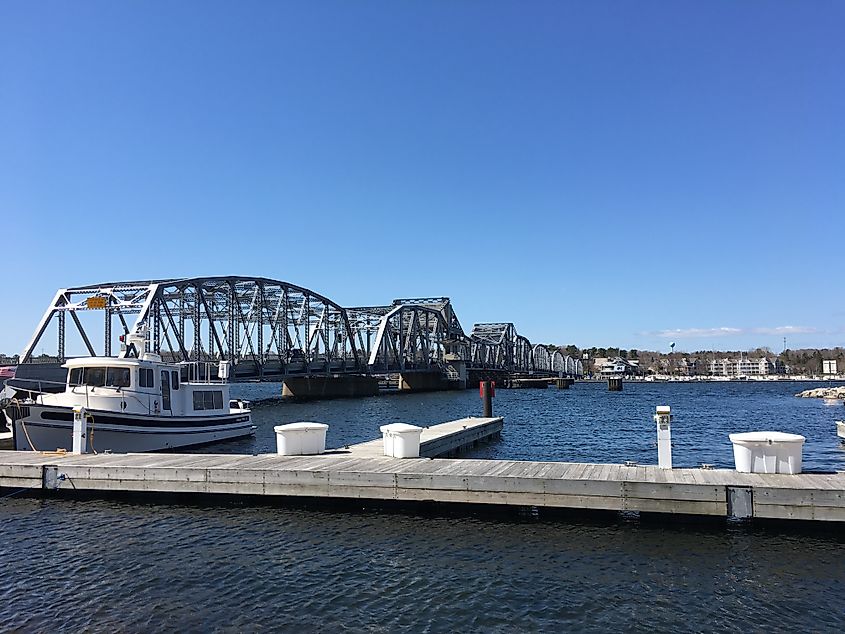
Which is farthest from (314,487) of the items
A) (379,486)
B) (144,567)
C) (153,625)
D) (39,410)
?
(39,410)

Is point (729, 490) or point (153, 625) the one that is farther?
point (729, 490)

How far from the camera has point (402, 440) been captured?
63.4 ft

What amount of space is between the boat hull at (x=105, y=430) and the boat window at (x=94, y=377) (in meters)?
1.41

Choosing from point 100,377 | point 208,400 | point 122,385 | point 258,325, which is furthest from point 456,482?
point 258,325

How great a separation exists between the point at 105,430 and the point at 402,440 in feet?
47.6

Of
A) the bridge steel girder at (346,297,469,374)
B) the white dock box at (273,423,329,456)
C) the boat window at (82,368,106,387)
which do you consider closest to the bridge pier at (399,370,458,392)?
the bridge steel girder at (346,297,469,374)

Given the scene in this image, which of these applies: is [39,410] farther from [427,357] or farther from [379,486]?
[427,357]

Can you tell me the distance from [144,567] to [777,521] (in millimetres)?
12888

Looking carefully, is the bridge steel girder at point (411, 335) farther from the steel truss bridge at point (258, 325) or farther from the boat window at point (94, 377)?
the boat window at point (94, 377)

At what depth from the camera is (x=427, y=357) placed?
148750 millimetres

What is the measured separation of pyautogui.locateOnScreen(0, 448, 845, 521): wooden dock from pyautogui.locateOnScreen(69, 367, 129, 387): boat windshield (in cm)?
771

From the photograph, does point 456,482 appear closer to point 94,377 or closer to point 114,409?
point 114,409

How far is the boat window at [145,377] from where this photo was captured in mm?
29016

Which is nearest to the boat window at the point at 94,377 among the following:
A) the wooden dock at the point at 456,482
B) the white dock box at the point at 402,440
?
the wooden dock at the point at 456,482
